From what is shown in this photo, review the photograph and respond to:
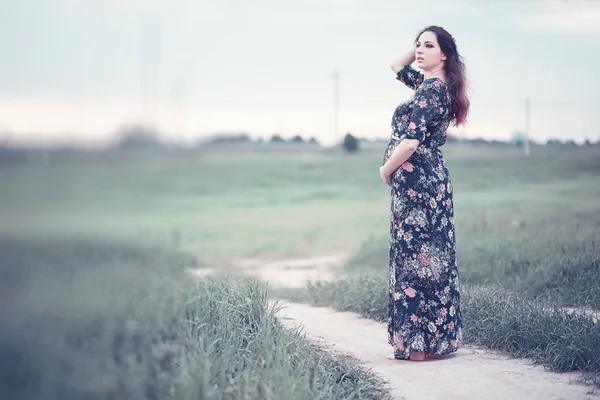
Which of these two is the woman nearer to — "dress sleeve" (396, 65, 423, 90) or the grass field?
"dress sleeve" (396, 65, 423, 90)

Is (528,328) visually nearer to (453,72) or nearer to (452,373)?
(452,373)

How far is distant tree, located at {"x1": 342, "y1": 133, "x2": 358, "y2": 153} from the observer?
1791 centimetres

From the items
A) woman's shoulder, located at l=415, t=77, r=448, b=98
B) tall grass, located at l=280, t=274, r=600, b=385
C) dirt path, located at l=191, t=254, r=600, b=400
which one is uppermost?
woman's shoulder, located at l=415, t=77, r=448, b=98

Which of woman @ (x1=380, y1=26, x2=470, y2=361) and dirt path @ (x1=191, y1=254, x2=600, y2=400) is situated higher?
woman @ (x1=380, y1=26, x2=470, y2=361)

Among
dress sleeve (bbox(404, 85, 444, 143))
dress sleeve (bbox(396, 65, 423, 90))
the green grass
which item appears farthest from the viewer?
dress sleeve (bbox(396, 65, 423, 90))

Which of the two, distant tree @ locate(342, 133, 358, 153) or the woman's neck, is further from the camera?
distant tree @ locate(342, 133, 358, 153)

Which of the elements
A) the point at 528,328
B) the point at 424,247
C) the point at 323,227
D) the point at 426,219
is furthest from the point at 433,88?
the point at 323,227

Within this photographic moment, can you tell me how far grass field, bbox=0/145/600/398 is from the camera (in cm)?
237

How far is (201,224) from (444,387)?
1182 centimetres

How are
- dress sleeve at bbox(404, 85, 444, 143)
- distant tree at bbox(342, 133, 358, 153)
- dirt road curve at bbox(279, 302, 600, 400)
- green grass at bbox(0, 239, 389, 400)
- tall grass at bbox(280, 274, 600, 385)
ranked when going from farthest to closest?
distant tree at bbox(342, 133, 358, 153) → dress sleeve at bbox(404, 85, 444, 143) → tall grass at bbox(280, 274, 600, 385) → dirt road curve at bbox(279, 302, 600, 400) → green grass at bbox(0, 239, 389, 400)

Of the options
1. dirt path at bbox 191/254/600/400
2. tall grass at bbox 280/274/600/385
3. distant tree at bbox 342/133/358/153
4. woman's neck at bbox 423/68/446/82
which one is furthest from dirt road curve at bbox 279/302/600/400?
distant tree at bbox 342/133/358/153

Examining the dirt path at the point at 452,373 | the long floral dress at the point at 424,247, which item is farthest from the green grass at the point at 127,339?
the long floral dress at the point at 424,247

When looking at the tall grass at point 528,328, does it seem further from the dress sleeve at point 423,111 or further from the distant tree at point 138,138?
the distant tree at point 138,138

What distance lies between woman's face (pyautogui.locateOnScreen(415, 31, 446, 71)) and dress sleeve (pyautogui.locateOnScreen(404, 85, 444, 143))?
0.59 feet
